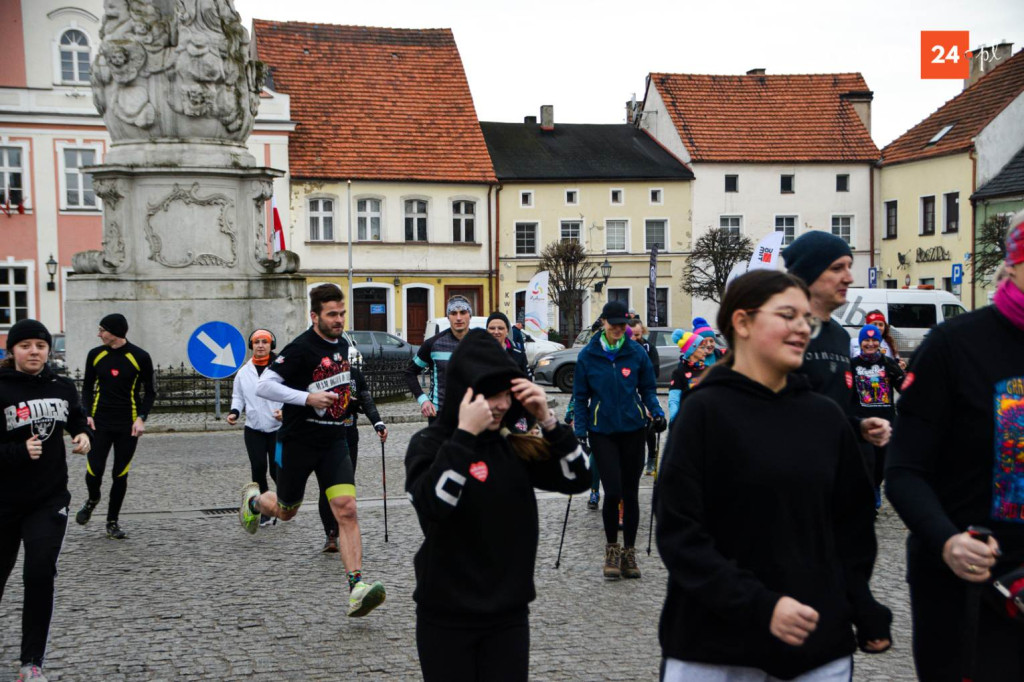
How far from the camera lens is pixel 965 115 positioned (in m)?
46.0

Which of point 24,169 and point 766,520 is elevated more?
point 24,169

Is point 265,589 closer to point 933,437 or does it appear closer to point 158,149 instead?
point 933,437

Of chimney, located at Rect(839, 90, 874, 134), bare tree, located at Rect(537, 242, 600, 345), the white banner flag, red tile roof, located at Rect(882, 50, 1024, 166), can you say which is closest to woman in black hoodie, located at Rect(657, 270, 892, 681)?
the white banner flag

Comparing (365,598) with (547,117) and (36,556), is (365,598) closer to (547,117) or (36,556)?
(36,556)

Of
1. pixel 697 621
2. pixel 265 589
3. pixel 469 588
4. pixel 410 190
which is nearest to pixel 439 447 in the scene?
pixel 469 588

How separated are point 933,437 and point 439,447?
1562mm

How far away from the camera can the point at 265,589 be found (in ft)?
24.8

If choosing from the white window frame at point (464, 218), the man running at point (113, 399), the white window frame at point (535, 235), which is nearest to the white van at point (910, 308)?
the white window frame at point (535, 235)

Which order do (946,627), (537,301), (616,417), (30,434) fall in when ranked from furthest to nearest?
1. (537,301)
2. (616,417)
3. (30,434)
4. (946,627)

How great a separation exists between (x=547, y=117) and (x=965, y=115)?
18.5m

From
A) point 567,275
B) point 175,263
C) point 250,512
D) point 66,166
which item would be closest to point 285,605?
point 250,512

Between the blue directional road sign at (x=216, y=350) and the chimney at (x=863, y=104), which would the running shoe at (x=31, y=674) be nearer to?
the blue directional road sign at (x=216, y=350)

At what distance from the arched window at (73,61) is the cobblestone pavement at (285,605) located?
1402 inches

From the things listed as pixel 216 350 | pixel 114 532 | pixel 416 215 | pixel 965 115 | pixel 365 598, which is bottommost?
pixel 114 532
